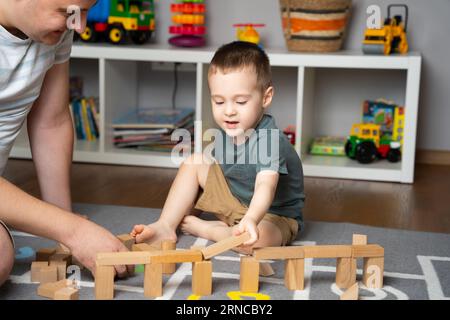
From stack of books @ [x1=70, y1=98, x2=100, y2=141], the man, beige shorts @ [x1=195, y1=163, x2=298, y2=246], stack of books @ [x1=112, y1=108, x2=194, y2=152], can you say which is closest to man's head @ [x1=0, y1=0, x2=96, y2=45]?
the man

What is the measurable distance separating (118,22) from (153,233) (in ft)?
3.88

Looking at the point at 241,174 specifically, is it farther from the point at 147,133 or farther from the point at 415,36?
the point at 415,36

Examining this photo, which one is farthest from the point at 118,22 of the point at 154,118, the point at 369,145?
the point at 369,145

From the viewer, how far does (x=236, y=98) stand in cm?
127

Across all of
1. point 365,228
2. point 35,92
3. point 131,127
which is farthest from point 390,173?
point 35,92

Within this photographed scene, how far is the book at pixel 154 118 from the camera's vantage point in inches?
92.9

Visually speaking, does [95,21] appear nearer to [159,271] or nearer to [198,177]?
[198,177]

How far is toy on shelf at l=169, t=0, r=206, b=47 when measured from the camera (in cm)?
236

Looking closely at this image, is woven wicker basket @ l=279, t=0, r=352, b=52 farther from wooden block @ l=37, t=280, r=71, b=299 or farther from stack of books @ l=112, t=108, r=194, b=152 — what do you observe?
wooden block @ l=37, t=280, r=71, b=299

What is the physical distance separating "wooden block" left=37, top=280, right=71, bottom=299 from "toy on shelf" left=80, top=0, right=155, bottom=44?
1393 millimetres

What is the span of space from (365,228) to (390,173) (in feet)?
2.06

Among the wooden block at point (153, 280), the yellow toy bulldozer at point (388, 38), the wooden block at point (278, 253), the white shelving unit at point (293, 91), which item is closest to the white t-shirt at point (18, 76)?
the wooden block at point (153, 280)
